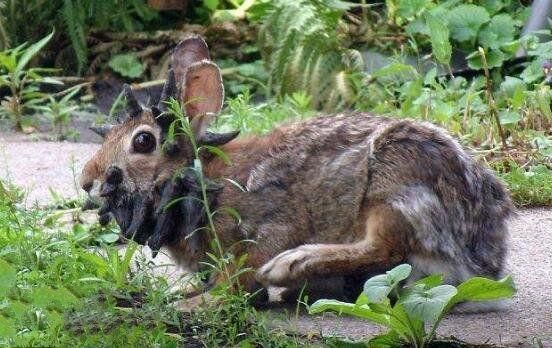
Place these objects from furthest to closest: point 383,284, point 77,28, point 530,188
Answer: point 77,28
point 530,188
point 383,284

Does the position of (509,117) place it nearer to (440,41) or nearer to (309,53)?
(440,41)

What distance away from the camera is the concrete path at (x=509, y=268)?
465 centimetres

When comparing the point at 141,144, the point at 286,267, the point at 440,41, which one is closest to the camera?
the point at 286,267

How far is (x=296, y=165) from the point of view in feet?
16.8

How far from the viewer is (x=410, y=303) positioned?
4250 mm

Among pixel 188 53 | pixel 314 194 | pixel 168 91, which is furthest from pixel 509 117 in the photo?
pixel 168 91

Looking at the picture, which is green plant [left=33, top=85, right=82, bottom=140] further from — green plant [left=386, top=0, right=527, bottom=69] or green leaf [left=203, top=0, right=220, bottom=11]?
green plant [left=386, top=0, right=527, bottom=69]

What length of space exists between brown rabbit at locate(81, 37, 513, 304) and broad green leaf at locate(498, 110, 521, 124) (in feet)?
7.60

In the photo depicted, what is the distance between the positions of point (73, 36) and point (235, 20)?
1.23 metres

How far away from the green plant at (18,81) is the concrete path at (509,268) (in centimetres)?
42

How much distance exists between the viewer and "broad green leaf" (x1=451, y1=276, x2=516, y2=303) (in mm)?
4363

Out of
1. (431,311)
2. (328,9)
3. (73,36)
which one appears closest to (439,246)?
(431,311)

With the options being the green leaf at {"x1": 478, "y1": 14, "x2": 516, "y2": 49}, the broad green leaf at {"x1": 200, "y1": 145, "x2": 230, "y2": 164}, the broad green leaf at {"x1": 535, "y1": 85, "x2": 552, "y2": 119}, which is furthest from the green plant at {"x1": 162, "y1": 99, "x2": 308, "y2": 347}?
the green leaf at {"x1": 478, "y1": 14, "x2": 516, "y2": 49}

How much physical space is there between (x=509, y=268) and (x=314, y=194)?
1.06 metres
